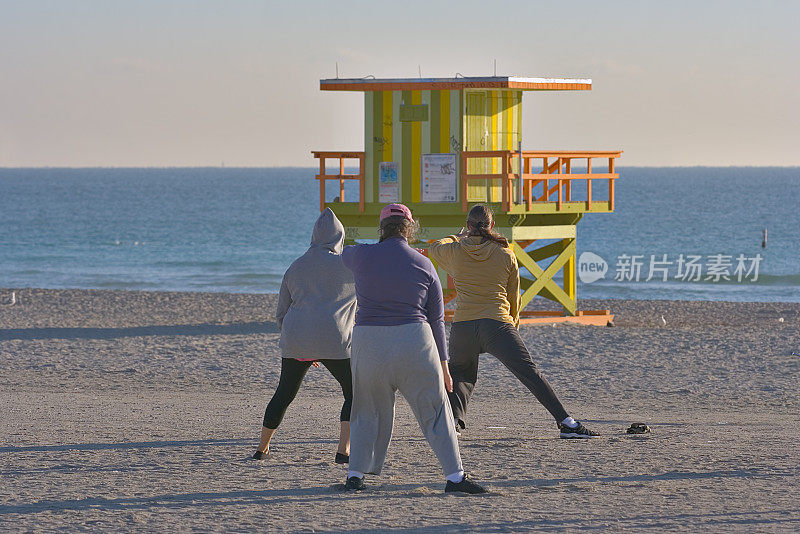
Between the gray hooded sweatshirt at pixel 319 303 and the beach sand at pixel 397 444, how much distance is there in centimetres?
78

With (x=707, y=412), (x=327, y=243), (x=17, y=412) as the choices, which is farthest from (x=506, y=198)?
(x=327, y=243)

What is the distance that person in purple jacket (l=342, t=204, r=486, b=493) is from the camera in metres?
6.85

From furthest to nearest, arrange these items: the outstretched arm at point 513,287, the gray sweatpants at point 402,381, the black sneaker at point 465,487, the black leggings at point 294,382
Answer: the outstretched arm at point 513,287, the black leggings at point 294,382, the black sneaker at point 465,487, the gray sweatpants at point 402,381

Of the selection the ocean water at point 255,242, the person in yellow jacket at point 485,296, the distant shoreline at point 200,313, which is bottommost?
the ocean water at point 255,242

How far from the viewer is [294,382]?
8.03m

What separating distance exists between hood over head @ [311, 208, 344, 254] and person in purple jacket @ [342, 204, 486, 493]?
74 centimetres

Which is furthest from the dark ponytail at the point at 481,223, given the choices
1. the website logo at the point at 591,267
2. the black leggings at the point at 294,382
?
the website logo at the point at 591,267

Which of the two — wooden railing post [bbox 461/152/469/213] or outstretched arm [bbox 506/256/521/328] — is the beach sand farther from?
wooden railing post [bbox 461/152/469/213]

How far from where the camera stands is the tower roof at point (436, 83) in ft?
57.4

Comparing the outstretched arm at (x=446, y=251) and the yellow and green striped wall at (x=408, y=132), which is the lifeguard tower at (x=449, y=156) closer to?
the yellow and green striped wall at (x=408, y=132)

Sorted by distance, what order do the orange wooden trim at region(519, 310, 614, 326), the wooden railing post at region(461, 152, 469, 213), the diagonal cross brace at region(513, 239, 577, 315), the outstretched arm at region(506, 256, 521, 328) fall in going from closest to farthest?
the outstretched arm at region(506, 256, 521, 328) → the wooden railing post at region(461, 152, 469, 213) → the diagonal cross brace at region(513, 239, 577, 315) → the orange wooden trim at region(519, 310, 614, 326)

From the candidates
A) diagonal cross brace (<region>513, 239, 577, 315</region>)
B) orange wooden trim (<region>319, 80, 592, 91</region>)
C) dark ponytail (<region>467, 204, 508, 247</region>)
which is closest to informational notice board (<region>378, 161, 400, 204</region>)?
orange wooden trim (<region>319, 80, 592, 91</region>)

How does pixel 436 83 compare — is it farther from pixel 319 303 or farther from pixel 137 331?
pixel 319 303

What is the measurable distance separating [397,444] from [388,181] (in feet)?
31.3
